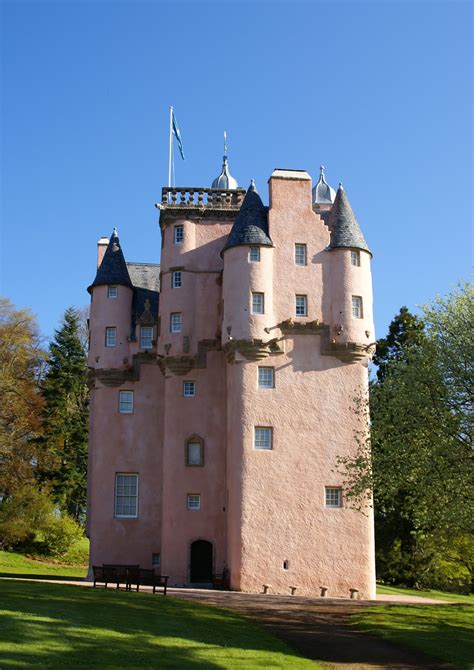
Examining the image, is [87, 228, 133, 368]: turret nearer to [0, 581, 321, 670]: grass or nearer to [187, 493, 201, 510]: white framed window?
[187, 493, 201, 510]: white framed window

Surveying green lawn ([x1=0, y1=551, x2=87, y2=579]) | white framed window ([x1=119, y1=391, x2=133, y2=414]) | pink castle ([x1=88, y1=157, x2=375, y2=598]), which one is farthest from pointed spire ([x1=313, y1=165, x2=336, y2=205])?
green lawn ([x1=0, y1=551, x2=87, y2=579])

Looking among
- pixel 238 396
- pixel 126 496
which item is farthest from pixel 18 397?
pixel 238 396

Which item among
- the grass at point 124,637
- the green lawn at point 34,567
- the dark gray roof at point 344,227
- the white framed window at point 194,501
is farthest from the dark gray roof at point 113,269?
the grass at point 124,637

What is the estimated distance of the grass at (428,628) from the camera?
2050 cm

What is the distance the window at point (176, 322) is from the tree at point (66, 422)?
1992cm

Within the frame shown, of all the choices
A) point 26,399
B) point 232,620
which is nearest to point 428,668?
point 232,620

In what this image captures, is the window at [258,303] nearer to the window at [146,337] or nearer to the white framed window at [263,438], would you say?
the white framed window at [263,438]

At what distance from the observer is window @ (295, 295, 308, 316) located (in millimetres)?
39031

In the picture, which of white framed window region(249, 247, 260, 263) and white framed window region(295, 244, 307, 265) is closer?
white framed window region(249, 247, 260, 263)

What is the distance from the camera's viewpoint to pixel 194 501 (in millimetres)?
39750

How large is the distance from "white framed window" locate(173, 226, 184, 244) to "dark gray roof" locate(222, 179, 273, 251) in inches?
135

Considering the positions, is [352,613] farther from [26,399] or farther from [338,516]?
[26,399]

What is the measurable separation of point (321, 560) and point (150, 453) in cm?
1139

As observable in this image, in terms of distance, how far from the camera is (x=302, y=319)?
38812mm
